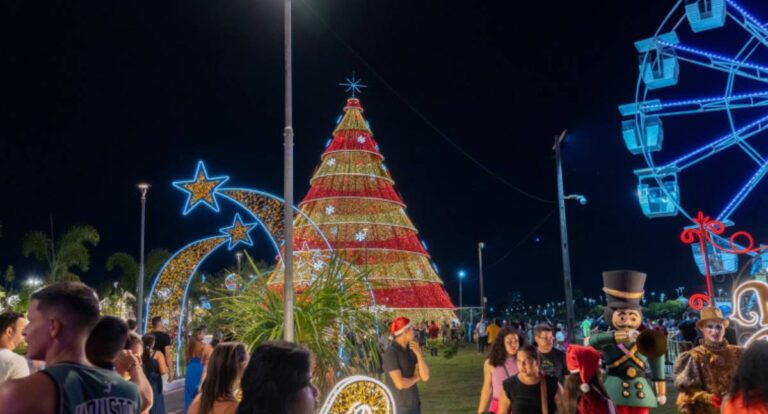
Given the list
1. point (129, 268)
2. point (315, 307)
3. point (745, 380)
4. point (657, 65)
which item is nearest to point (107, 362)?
point (745, 380)

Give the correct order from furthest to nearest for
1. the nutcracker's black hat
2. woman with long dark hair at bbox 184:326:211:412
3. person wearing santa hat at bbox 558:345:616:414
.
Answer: the nutcracker's black hat < woman with long dark hair at bbox 184:326:211:412 < person wearing santa hat at bbox 558:345:616:414

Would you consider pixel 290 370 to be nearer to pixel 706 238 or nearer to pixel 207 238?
pixel 706 238

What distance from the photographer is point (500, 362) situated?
312 inches

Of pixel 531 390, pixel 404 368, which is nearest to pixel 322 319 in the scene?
pixel 404 368

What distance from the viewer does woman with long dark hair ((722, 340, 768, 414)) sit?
384cm

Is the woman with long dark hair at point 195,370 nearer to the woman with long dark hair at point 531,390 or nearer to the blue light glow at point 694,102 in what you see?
the woman with long dark hair at point 531,390

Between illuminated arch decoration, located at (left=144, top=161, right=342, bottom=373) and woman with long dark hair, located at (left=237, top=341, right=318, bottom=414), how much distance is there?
A: 13426 millimetres

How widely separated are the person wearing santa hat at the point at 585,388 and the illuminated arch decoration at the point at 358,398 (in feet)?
6.97

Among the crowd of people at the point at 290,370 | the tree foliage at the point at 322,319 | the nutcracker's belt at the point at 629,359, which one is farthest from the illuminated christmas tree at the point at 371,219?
the nutcracker's belt at the point at 629,359

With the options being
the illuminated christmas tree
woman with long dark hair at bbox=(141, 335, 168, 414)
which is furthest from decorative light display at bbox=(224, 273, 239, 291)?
the illuminated christmas tree

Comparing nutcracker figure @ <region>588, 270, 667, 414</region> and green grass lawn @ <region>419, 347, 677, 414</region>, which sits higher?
nutcracker figure @ <region>588, 270, 667, 414</region>

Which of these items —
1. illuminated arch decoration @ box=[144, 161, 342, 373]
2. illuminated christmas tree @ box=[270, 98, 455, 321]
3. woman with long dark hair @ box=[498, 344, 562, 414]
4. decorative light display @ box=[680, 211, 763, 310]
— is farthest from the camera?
illuminated christmas tree @ box=[270, 98, 455, 321]

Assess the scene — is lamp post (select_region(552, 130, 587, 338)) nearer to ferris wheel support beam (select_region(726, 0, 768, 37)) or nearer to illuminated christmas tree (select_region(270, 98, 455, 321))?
ferris wheel support beam (select_region(726, 0, 768, 37))

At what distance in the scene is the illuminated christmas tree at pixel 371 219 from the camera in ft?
127
